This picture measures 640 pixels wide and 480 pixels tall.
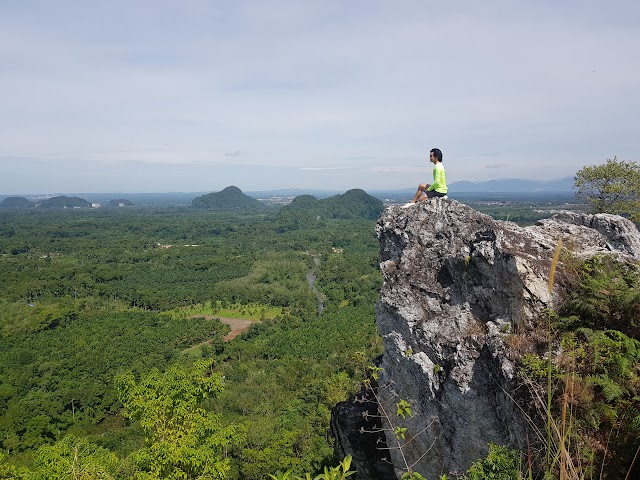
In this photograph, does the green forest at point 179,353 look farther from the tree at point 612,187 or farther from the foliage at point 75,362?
the tree at point 612,187

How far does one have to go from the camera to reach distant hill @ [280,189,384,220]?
6412 inches

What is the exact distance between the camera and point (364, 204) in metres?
182

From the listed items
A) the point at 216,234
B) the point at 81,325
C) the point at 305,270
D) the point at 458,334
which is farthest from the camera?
the point at 216,234

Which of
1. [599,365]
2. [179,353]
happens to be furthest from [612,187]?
[179,353]

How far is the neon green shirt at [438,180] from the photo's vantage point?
9398mm

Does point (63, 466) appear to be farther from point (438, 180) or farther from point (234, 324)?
point (234, 324)

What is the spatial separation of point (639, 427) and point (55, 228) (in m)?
147

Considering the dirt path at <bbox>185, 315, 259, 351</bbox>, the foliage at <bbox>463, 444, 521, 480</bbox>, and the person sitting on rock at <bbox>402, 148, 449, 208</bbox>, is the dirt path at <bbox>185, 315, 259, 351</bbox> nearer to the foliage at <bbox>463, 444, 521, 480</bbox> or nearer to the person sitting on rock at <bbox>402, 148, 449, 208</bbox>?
the person sitting on rock at <bbox>402, 148, 449, 208</bbox>

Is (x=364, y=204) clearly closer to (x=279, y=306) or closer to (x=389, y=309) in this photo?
(x=279, y=306)

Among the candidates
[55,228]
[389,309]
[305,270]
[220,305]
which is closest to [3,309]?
[220,305]

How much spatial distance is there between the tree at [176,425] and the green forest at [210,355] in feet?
0.13

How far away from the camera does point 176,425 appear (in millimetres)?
8734

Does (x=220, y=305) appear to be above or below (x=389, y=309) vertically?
below

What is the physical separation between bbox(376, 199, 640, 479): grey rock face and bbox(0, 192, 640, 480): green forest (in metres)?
0.65
